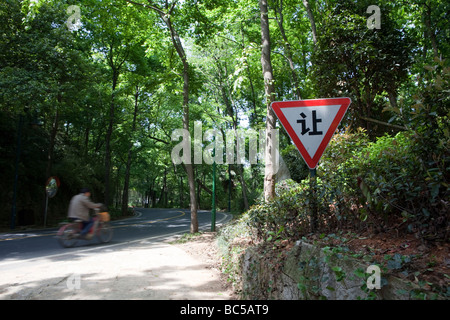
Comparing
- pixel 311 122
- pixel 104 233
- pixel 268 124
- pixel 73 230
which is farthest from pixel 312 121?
pixel 104 233

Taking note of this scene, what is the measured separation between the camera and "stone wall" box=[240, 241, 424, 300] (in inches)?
93.5

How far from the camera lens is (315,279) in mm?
3088

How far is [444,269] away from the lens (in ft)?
7.77

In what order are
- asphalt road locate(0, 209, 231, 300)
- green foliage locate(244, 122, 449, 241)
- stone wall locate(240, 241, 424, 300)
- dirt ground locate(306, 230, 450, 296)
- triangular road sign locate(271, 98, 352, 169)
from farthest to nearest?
asphalt road locate(0, 209, 231, 300) → triangular road sign locate(271, 98, 352, 169) → green foliage locate(244, 122, 449, 241) → stone wall locate(240, 241, 424, 300) → dirt ground locate(306, 230, 450, 296)

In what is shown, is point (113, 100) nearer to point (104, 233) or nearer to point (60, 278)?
point (104, 233)

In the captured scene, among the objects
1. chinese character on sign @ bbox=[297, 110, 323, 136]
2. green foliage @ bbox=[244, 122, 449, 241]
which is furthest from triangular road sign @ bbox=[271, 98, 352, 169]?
green foliage @ bbox=[244, 122, 449, 241]

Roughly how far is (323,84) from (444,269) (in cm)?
828

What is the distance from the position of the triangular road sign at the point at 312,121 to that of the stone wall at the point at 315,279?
3.64 feet

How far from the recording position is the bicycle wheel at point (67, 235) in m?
10.1

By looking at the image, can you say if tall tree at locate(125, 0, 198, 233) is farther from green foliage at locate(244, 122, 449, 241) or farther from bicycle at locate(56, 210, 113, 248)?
green foliage at locate(244, 122, 449, 241)

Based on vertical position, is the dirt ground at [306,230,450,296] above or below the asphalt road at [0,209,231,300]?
above

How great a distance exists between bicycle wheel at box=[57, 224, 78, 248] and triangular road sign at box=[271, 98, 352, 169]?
878cm

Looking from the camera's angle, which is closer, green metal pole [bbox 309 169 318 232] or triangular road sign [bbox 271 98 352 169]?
triangular road sign [bbox 271 98 352 169]

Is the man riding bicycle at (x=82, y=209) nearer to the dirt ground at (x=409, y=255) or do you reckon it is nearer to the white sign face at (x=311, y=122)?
the white sign face at (x=311, y=122)
